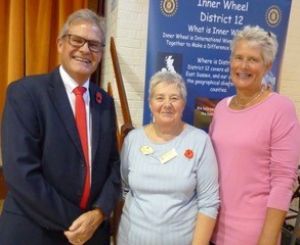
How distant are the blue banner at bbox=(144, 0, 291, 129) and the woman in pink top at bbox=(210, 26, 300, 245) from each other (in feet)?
3.95

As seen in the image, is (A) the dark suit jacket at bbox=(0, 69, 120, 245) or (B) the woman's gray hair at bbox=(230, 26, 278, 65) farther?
(B) the woman's gray hair at bbox=(230, 26, 278, 65)

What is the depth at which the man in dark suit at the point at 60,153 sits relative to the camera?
4.12ft

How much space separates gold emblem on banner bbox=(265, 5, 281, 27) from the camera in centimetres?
278

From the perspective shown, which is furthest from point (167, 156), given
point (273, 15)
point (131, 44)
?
point (273, 15)

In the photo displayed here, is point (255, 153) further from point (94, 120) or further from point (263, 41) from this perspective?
point (94, 120)

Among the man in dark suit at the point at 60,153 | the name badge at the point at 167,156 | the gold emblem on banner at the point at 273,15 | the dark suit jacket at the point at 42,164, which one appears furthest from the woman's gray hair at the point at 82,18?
the gold emblem on banner at the point at 273,15

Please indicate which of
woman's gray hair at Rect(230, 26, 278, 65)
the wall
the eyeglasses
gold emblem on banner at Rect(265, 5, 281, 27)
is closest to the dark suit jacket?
the eyeglasses

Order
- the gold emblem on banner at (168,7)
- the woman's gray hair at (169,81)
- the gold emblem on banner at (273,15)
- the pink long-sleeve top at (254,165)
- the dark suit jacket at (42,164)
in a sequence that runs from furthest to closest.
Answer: the gold emblem on banner at (273,15) < the gold emblem on banner at (168,7) < the woman's gray hair at (169,81) < the pink long-sleeve top at (254,165) < the dark suit jacket at (42,164)

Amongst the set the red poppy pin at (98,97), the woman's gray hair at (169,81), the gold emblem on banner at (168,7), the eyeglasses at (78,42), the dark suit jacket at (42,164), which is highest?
the gold emblem on banner at (168,7)

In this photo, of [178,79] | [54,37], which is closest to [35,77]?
[178,79]

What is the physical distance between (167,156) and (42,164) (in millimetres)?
486

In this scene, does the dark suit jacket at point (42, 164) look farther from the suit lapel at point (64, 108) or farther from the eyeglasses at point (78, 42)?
the eyeglasses at point (78, 42)

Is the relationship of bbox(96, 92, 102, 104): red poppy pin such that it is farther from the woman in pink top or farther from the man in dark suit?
the woman in pink top

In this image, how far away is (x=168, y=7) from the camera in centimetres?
259
